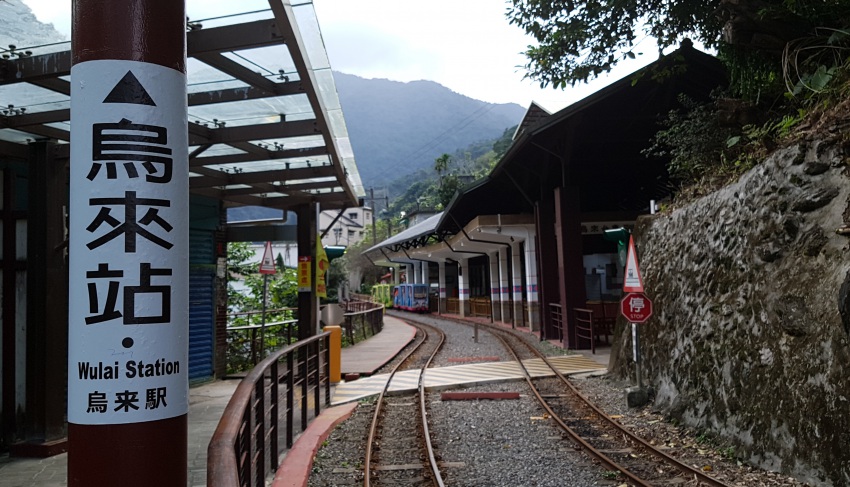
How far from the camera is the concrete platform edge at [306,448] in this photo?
510cm

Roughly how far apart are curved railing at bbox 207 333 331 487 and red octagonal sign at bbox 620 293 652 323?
4014 millimetres

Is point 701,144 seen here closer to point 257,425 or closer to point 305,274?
point 305,274

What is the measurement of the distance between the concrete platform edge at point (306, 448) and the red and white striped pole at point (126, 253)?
317 centimetres

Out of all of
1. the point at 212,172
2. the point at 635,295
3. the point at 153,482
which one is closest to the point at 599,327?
the point at 635,295

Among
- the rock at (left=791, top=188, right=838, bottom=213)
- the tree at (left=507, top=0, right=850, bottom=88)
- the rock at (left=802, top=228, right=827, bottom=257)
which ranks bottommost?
the rock at (left=802, top=228, right=827, bottom=257)

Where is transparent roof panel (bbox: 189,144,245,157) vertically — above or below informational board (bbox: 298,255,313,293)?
above

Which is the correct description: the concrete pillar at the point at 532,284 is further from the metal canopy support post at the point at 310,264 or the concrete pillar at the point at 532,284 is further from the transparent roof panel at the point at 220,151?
the transparent roof panel at the point at 220,151

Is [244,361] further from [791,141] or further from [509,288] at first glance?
[509,288]

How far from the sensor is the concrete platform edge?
5102mm

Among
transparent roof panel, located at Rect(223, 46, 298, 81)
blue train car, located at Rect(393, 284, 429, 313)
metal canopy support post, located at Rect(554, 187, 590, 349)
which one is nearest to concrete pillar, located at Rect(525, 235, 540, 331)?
metal canopy support post, located at Rect(554, 187, 590, 349)

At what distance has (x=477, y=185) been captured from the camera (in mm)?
20562

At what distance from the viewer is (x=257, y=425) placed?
460 centimetres

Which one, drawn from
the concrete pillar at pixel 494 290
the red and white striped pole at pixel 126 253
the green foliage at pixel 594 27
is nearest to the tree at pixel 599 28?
the green foliage at pixel 594 27

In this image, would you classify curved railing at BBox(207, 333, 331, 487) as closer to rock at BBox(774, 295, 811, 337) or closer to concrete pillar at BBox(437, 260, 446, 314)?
rock at BBox(774, 295, 811, 337)
